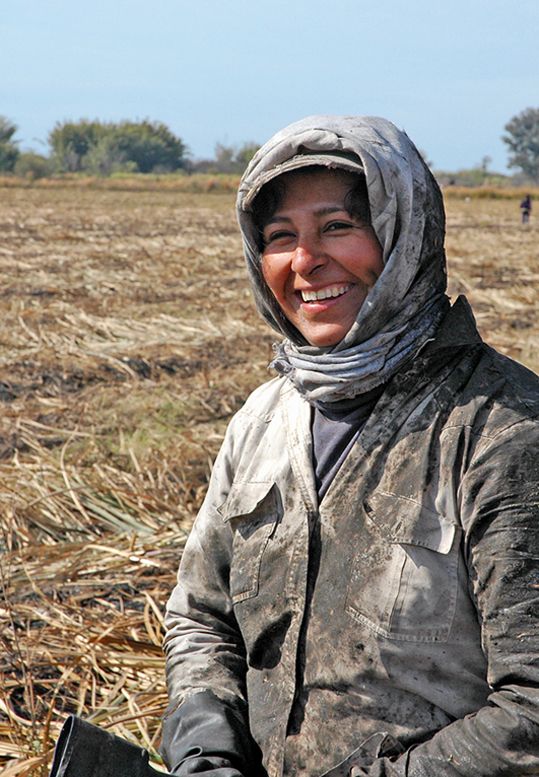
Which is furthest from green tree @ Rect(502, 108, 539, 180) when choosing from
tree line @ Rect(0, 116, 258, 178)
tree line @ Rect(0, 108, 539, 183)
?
tree line @ Rect(0, 116, 258, 178)

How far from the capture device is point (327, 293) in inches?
84.1

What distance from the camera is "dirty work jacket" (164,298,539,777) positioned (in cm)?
179

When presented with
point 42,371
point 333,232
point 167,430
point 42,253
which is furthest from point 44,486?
point 42,253

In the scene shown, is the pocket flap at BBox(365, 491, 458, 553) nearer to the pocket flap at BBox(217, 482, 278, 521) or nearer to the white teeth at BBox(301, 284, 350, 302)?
the pocket flap at BBox(217, 482, 278, 521)

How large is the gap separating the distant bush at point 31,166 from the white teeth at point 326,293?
62.2m

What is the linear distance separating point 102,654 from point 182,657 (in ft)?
4.16

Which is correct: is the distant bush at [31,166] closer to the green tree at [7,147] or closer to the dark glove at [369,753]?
the green tree at [7,147]

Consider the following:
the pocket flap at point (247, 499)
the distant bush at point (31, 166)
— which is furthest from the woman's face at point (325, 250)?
the distant bush at point (31, 166)

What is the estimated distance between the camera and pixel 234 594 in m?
2.19

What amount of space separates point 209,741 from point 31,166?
2685 inches

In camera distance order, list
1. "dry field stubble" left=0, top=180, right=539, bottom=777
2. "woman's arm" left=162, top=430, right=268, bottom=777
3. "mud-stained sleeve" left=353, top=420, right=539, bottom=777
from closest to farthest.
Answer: "mud-stained sleeve" left=353, top=420, right=539, bottom=777, "woman's arm" left=162, top=430, right=268, bottom=777, "dry field stubble" left=0, top=180, right=539, bottom=777

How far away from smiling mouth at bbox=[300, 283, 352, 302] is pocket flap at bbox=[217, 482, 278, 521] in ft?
1.24

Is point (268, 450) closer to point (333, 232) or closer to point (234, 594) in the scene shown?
point (234, 594)

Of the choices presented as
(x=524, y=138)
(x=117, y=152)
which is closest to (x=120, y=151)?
(x=117, y=152)
